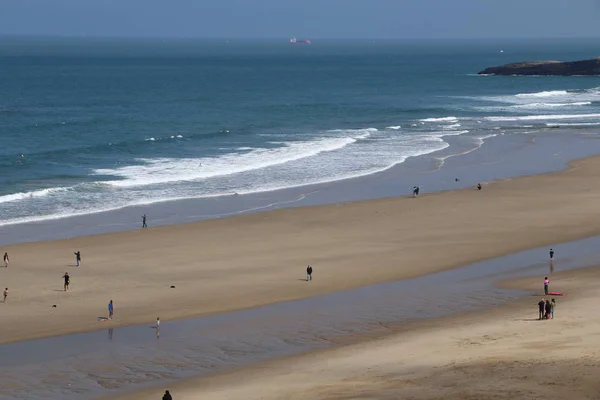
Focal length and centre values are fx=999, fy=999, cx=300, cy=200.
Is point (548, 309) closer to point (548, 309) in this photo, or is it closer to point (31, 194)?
point (548, 309)

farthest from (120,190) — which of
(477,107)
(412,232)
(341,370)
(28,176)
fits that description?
(477,107)

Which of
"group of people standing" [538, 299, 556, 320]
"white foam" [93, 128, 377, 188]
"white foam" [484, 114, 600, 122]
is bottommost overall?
"group of people standing" [538, 299, 556, 320]

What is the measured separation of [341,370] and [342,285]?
9.16m

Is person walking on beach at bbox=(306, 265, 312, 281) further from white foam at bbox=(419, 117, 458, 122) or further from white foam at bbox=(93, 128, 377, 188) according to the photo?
A: white foam at bbox=(419, 117, 458, 122)

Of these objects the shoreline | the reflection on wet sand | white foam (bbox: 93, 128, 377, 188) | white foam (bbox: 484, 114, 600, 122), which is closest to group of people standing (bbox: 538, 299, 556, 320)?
the reflection on wet sand

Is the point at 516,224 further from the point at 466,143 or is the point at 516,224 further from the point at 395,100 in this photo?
the point at 395,100

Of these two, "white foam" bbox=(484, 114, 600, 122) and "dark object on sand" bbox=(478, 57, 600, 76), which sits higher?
"dark object on sand" bbox=(478, 57, 600, 76)

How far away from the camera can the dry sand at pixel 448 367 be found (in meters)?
22.4

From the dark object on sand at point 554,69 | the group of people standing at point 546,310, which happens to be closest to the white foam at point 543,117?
the group of people standing at point 546,310

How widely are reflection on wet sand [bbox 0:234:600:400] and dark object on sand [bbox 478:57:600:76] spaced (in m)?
130

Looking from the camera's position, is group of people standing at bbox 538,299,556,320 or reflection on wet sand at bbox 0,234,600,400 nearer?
reflection on wet sand at bbox 0,234,600,400

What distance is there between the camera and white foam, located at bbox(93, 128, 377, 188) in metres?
56.2

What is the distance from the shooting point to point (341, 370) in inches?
998

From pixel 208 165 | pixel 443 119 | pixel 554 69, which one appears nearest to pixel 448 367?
pixel 208 165
